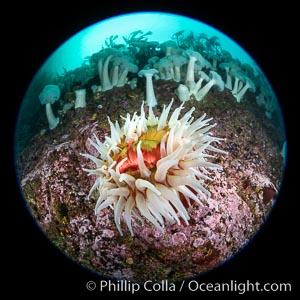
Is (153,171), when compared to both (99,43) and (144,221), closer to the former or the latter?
(144,221)

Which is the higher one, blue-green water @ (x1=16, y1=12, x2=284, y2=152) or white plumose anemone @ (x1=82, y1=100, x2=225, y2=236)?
blue-green water @ (x1=16, y1=12, x2=284, y2=152)

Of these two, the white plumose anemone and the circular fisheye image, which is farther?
the circular fisheye image

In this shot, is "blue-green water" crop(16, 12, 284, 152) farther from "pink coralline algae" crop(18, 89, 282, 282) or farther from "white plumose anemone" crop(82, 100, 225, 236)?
"white plumose anemone" crop(82, 100, 225, 236)

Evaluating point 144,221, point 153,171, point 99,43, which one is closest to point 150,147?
point 153,171

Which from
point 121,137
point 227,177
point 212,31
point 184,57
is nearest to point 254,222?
point 227,177

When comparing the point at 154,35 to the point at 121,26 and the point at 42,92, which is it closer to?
the point at 121,26

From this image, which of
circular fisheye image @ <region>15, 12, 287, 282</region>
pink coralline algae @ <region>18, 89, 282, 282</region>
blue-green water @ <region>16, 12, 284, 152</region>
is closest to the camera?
circular fisheye image @ <region>15, 12, 287, 282</region>

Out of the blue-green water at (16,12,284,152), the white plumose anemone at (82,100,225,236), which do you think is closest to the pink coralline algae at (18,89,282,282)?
the white plumose anemone at (82,100,225,236)
